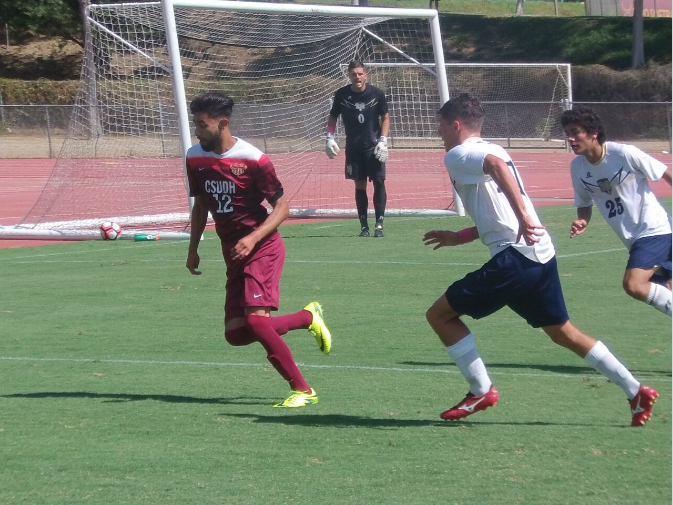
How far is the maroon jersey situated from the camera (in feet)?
20.5

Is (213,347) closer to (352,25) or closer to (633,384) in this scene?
(633,384)

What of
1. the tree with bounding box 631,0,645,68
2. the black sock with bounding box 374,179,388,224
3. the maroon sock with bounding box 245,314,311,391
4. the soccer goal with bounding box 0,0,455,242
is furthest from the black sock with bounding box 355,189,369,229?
the tree with bounding box 631,0,645,68

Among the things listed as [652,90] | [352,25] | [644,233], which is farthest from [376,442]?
[652,90]

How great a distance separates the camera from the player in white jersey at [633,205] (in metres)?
6.78

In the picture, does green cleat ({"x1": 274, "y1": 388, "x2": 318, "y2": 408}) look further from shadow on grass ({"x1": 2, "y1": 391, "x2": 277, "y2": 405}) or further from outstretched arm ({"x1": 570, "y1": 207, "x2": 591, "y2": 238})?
outstretched arm ({"x1": 570, "y1": 207, "x2": 591, "y2": 238})

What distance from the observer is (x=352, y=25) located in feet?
58.6

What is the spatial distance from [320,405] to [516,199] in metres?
1.72

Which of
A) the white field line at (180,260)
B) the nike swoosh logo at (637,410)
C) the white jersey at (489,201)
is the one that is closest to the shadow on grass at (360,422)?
the nike swoosh logo at (637,410)

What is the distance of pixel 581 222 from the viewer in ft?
23.3

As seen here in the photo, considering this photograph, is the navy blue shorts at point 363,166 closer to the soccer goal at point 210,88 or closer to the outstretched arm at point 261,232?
the soccer goal at point 210,88

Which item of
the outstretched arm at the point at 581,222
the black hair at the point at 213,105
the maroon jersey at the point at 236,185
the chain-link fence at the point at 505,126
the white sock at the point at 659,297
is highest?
the black hair at the point at 213,105

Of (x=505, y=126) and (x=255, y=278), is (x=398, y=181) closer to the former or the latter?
(x=505, y=126)

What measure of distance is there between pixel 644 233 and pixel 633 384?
1.72 meters

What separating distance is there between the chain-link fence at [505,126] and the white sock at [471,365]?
3000cm
